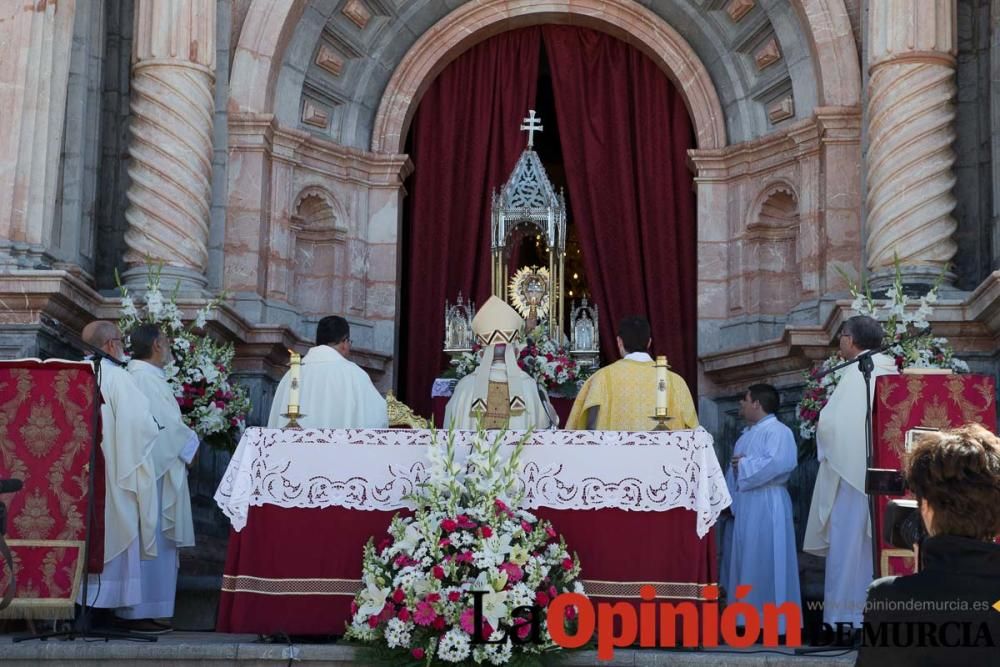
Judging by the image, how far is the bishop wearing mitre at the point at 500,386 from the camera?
8.84 m

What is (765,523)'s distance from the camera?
9.21m

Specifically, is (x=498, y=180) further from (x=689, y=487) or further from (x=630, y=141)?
(x=689, y=487)

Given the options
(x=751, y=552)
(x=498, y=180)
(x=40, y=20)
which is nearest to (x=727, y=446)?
(x=751, y=552)

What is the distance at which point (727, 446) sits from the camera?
11555mm

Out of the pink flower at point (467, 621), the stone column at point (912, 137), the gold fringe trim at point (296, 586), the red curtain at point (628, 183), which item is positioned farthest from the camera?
the red curtain at point (628, 183)

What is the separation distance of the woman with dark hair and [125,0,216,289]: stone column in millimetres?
7930

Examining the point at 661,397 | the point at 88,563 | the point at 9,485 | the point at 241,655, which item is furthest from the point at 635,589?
the point at 9,485

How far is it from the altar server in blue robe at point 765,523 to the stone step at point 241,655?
2082mm

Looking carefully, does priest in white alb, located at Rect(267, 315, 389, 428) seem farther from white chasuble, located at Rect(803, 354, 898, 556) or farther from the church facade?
white chasuble, located at Rect(803, 354, 898, 556)

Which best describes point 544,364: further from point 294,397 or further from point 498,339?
point 294,397

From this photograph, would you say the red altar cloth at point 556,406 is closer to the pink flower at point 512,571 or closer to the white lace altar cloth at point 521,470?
the white lace altar cloth at point 521,470

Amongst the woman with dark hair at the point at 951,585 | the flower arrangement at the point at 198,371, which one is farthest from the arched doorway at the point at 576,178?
the woman with dark hair at the point at 951,585

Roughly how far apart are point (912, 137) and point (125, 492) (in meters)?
5.78

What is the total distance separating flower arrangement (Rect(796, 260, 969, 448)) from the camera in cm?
915
